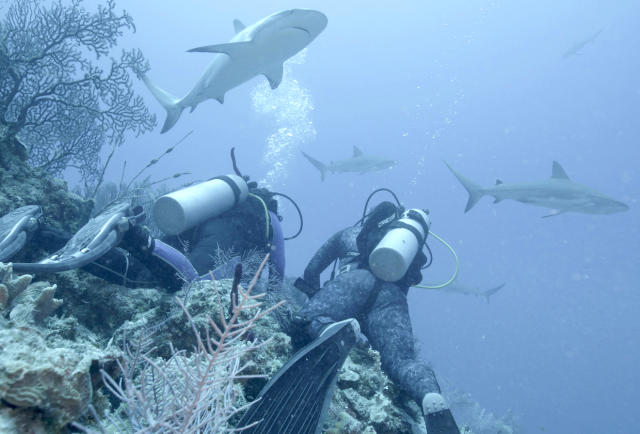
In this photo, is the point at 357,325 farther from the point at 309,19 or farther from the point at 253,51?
the point at 253,51

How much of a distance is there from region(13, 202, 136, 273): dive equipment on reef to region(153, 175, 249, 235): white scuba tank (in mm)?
508

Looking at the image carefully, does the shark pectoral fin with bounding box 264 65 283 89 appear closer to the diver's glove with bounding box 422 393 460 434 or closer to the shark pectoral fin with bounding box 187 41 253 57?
the shark pectoral fin with bounding box 187 41 253 57

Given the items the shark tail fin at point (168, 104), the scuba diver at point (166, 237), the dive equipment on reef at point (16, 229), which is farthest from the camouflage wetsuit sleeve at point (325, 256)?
the shark tail fin at point (168, 104)

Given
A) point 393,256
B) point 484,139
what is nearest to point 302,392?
point 393,256

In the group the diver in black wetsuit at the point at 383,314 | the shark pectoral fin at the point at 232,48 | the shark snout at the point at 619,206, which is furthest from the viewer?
the shark snout at the point at 619,206

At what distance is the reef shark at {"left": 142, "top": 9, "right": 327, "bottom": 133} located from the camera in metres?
5.35

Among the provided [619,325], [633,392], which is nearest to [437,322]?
[633,392]

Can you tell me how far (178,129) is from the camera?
496ft

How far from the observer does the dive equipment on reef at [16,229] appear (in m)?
2.74

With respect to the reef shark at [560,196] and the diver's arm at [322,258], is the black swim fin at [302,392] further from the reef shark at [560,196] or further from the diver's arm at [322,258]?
the reef shark at [560,196]

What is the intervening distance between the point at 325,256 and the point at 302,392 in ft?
9.04

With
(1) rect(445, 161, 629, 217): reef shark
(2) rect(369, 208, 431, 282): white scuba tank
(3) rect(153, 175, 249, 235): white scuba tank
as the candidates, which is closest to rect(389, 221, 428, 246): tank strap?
(2) rect(369, 208, 431, 282): white scuba tank

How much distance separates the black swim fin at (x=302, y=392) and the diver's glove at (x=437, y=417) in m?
0.78

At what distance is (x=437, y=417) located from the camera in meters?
2.64
